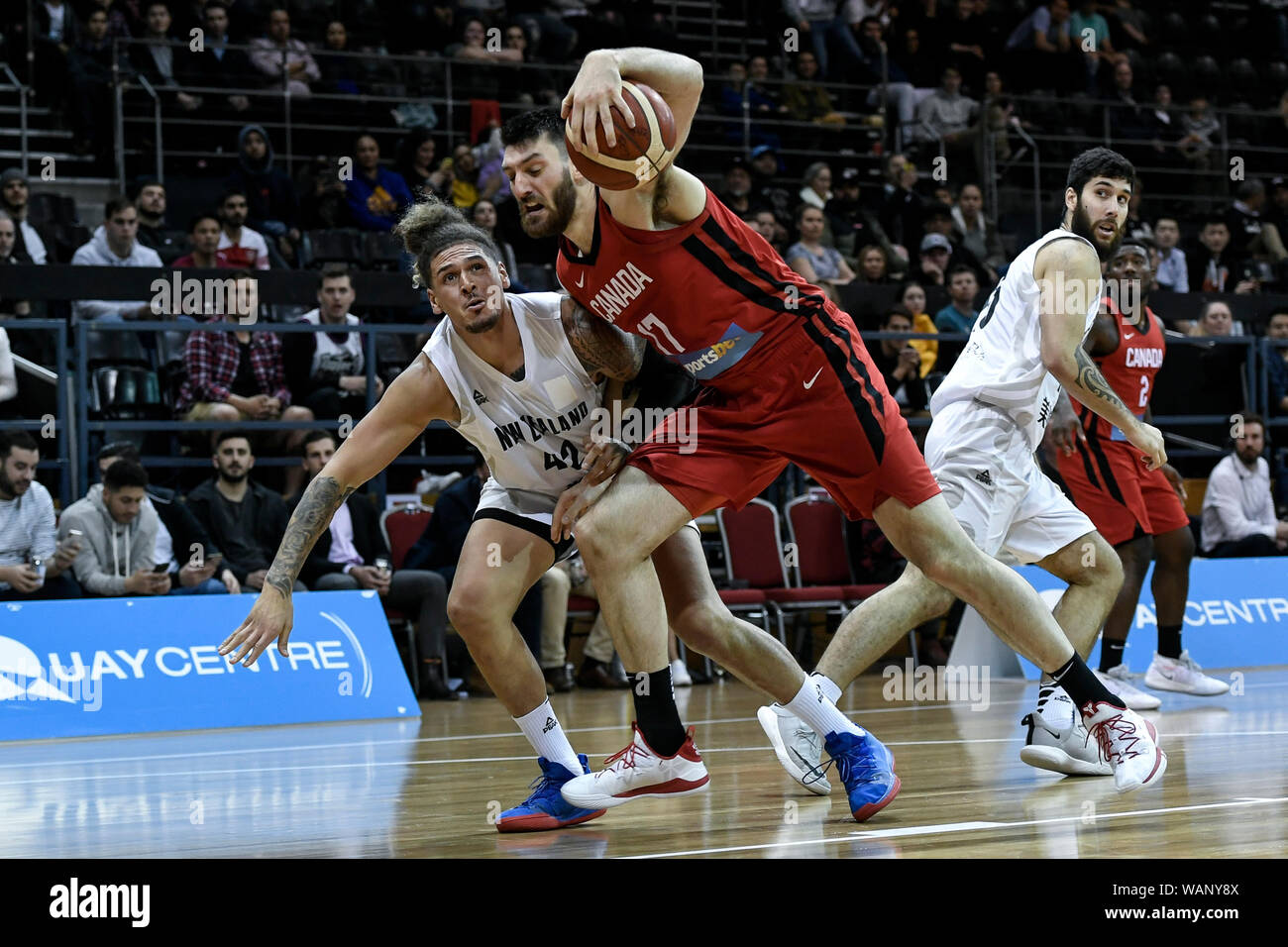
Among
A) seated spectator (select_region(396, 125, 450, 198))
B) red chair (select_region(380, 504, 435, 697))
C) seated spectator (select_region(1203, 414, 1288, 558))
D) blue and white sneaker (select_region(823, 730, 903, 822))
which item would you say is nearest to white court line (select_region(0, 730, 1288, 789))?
blue and white sneaker (select_region(823, 730, 903, 822))

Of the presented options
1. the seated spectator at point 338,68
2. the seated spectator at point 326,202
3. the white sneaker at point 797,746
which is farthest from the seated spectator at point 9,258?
the white sneaker at point 797,746

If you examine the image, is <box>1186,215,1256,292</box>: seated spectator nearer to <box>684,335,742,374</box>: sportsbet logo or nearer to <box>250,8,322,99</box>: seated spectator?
<box>250,8,322,99</box>: seated spectator

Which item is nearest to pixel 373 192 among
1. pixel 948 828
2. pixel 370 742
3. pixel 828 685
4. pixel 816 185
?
pixel 816 185

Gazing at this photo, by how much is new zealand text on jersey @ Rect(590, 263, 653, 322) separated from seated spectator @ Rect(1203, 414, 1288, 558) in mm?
7950

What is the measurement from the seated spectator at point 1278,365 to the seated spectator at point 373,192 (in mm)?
6767

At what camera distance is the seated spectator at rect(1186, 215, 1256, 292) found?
14.9 m

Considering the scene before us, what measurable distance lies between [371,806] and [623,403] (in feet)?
4.65

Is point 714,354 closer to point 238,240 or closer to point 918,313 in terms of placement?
point 238,240

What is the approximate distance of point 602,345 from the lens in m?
4.30

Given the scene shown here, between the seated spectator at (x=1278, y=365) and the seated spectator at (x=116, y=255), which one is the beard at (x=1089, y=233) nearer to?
the seated spectator at (x=116, y=255)

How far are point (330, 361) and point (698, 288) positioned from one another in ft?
20.8

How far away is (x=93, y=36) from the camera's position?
12.7 m

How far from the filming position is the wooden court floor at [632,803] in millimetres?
3730
